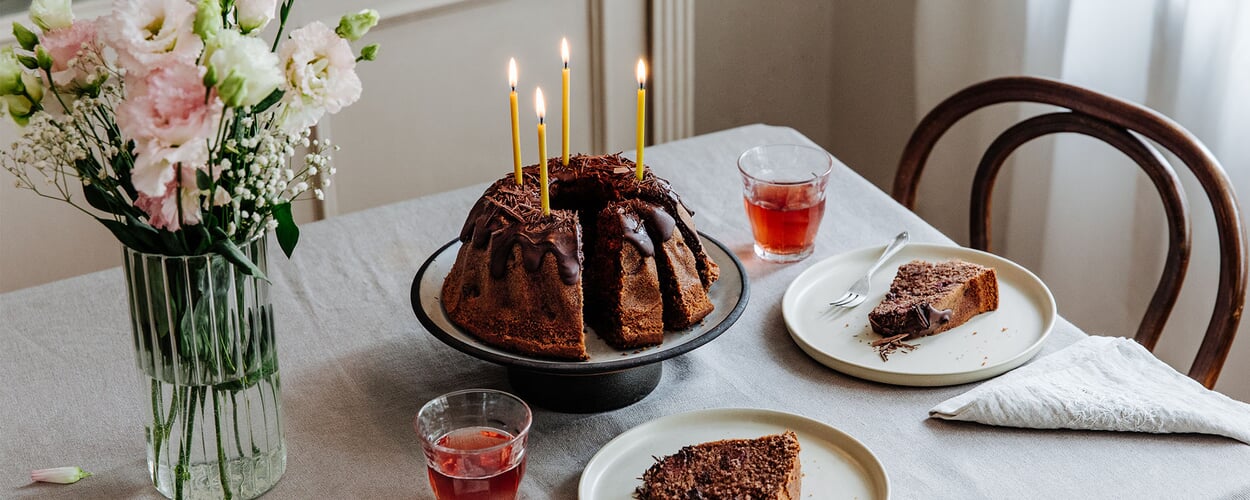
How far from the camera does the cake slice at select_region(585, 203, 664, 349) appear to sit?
4.02ft

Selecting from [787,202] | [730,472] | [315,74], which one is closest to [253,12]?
[315,74]

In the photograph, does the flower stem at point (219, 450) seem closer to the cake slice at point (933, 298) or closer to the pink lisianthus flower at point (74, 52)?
the pink lisianthus flower at point (74, 52)

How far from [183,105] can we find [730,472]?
57cm

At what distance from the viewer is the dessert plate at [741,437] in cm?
113

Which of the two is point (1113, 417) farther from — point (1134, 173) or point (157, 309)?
point (1134, 173)

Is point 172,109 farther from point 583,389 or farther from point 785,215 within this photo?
point 785,215

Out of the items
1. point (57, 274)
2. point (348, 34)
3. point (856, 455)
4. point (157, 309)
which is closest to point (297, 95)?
point (348, 34)

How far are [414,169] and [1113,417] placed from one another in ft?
5.71

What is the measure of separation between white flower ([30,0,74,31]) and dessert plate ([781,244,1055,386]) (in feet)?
2.66

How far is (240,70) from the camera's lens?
0.84 meters

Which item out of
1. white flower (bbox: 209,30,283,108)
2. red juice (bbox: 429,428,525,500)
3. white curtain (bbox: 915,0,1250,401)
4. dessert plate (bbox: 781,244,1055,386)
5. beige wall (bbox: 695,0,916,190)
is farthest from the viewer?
beige wall (bbox: 695,0,916,190)

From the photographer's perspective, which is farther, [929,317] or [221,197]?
[929,317]

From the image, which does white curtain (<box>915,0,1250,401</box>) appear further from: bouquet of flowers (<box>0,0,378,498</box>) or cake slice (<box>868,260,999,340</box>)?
bouquet of flowers (<box>0,0,378,498</box>)

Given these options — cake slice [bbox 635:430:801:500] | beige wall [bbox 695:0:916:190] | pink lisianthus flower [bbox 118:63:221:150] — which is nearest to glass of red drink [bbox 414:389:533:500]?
cake slice [bbox 635:430:801:500]
